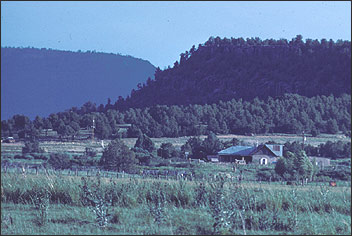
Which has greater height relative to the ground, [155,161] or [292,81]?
[292,81]

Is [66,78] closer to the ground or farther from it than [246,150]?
farther from it

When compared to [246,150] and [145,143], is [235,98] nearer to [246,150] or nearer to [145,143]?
[145,143]

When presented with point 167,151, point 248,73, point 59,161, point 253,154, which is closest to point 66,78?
point 167,151

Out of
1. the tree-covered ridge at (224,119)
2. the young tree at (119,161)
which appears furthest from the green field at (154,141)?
the young tree at (119,161)

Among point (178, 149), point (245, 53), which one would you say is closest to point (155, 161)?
point (178, 149)

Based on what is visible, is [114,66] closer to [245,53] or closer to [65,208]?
[245,53]
